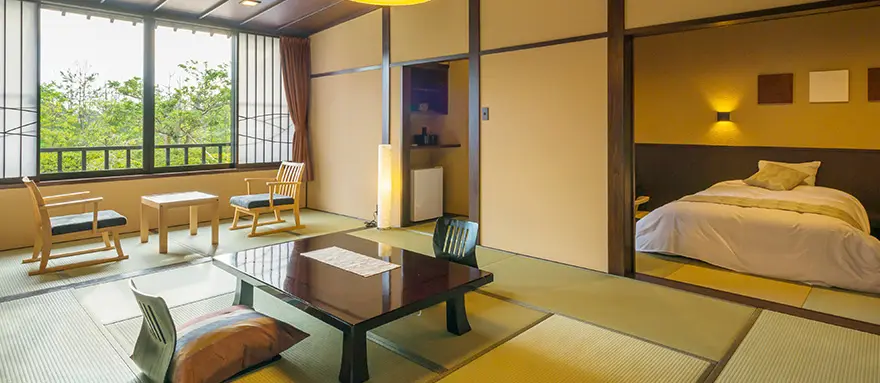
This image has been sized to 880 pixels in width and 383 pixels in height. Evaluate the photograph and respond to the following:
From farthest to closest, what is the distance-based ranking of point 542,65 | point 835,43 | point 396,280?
point 835,43 < point 542,65 < point 396,280

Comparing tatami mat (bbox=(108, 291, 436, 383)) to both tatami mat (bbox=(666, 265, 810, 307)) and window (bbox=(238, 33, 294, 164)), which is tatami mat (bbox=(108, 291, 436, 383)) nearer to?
tatami mat (bbox=(666, 265, 810, 307))

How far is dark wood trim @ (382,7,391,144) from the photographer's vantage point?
6086mm

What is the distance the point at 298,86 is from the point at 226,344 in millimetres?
5306

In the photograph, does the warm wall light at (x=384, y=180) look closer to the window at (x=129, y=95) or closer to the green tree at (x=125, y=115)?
the window at (x=129, y=95)

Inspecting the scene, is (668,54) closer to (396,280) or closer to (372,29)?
(372,29)

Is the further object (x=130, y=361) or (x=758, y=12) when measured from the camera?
(x=758, y=12)

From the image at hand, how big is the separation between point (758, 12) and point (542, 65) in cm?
167

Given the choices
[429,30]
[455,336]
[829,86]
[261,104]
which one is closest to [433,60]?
[429,30]

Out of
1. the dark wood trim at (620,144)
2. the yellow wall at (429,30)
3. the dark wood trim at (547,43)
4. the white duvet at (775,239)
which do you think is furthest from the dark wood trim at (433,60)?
the white duvet at (775,239)

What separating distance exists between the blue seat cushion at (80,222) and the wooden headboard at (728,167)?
6051 millimetres

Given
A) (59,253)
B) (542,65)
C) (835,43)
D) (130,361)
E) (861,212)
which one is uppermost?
(835,43)

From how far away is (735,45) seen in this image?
622cm

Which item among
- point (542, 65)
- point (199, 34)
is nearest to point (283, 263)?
point (542, 65)

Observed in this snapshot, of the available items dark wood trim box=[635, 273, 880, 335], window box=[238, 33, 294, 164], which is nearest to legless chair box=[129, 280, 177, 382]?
dark wood trim box=[635, 273, 880, 335]
